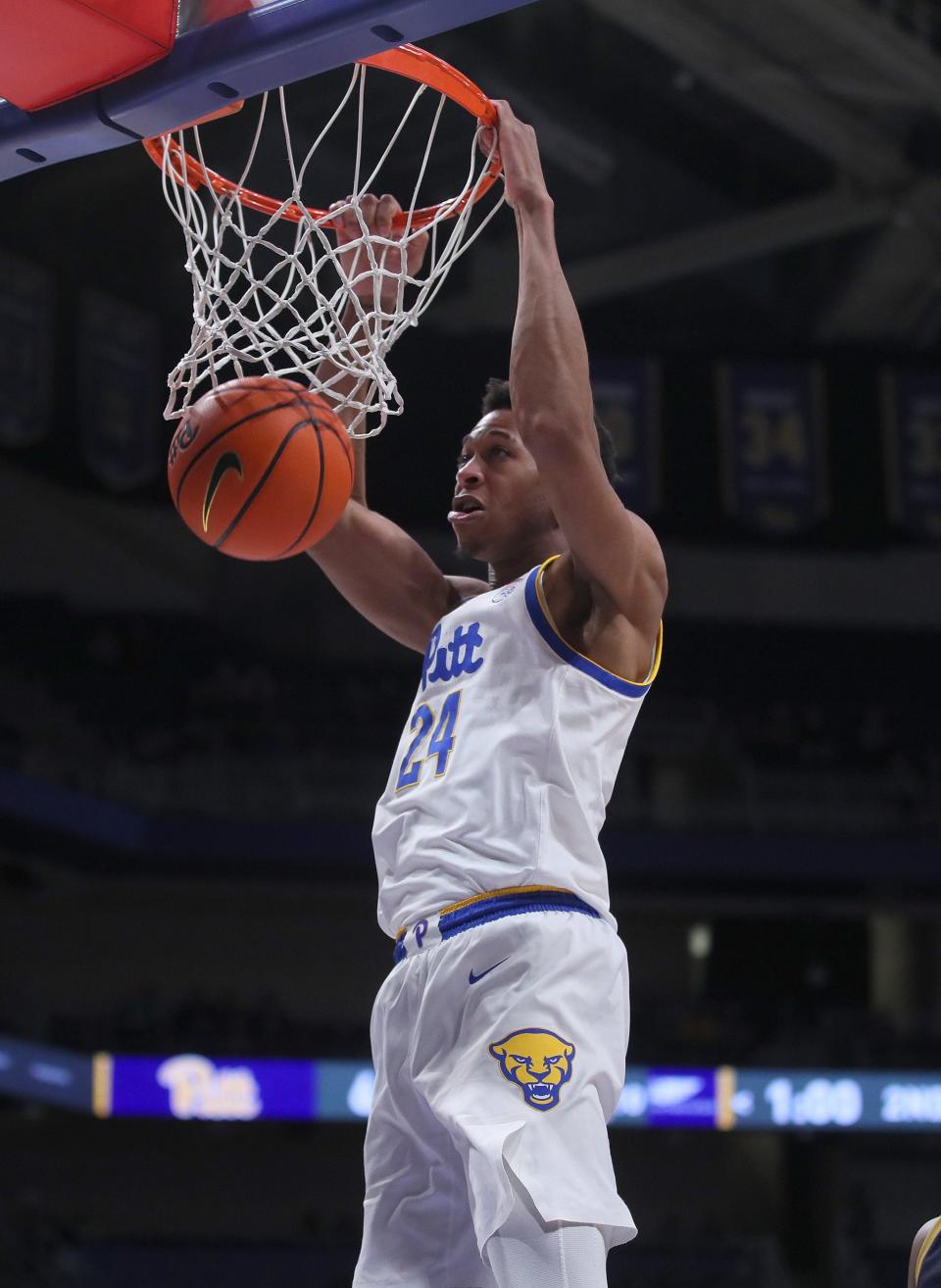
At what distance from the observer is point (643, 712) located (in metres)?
17.1

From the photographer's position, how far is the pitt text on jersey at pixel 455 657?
9.09 ft

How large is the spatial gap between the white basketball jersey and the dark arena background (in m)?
8.55

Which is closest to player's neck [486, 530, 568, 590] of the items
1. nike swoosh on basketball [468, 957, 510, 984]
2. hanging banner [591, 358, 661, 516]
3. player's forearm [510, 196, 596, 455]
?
player's forearm [510, 196, 596, 455]

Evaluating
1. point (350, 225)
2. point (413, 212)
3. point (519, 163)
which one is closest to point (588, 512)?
point (519, 163)

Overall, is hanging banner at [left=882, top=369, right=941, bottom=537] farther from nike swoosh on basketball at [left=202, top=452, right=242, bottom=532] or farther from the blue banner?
nike swoosh on basketball at [left=202, top=452, right=242, bottom=532]

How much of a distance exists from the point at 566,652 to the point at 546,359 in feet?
1.51

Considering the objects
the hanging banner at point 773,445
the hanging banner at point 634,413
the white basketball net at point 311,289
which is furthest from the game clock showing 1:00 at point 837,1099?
the white basketball net at point 311,289

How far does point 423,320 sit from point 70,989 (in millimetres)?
7350

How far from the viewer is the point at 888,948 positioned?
17.7 m

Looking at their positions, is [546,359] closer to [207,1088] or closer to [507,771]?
[507,771]

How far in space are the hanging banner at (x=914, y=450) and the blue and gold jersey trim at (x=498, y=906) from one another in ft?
37.8

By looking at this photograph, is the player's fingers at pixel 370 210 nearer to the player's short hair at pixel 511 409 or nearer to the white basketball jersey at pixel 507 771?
the player's short hair at pixel 511 409

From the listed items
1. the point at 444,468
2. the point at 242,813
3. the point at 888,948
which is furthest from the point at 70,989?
the point at 888,948

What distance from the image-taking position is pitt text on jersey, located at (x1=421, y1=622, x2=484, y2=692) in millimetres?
2770
